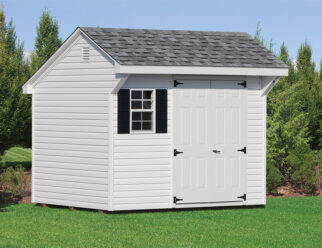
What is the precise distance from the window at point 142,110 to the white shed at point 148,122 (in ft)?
0.07

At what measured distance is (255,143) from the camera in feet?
48.9

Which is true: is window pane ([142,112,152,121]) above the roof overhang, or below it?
A: below

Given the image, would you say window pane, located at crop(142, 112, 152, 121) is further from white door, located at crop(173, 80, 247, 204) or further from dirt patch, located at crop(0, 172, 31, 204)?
dirt patch, located at crop(0, 172, 31, 204)

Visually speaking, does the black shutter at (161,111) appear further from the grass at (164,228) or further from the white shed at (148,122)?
the grass at (164,228)

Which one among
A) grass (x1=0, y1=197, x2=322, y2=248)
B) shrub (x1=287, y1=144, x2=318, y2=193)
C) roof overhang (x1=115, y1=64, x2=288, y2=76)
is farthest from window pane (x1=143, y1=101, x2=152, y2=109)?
shrub (x1=287, y1=144, x2=318, y2=193)

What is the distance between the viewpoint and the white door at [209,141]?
14250 mm

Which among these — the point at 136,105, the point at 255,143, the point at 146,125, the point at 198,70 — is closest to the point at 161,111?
the point at 146,125

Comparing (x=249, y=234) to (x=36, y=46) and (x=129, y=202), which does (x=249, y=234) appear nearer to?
(x=129, y=202)

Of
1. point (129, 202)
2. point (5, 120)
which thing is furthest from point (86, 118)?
point (5, 120)

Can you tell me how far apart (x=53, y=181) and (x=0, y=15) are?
697 inches

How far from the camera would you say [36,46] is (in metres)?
36.7

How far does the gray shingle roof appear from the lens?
45.7ft

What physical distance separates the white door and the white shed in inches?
0.9

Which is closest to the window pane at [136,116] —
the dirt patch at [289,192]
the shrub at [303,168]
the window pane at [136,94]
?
the window pane at [136,94]
